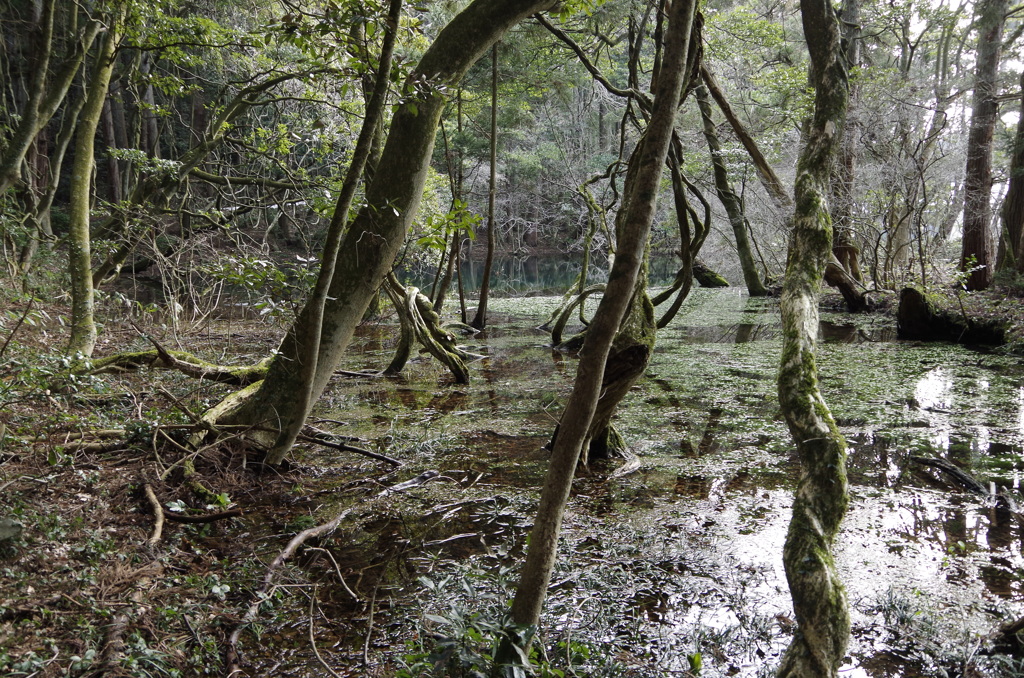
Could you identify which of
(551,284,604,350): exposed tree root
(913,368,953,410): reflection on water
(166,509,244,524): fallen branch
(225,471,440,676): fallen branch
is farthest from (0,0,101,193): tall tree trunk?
(913,368,953,410): reflection on water

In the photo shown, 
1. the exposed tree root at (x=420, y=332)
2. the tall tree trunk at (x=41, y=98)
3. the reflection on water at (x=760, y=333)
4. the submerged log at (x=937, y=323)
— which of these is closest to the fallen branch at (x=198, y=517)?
the exposed tree root at (x=420, y=332)

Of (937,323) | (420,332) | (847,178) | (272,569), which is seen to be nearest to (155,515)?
(272,569)

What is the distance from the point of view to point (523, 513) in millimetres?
3844

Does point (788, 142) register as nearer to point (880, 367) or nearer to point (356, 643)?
point (880, 367)

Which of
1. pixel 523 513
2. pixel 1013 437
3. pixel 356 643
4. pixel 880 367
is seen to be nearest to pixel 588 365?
pixel 356 643

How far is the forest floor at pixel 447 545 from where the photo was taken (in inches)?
94.3

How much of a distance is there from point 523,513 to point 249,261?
7.54ft

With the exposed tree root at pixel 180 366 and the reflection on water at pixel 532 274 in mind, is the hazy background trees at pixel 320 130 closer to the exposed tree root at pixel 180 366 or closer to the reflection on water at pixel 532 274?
the exposed tree root at pixel 180 366

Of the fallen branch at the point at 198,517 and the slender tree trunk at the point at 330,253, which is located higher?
the slender tree trunk at the point at 330,253

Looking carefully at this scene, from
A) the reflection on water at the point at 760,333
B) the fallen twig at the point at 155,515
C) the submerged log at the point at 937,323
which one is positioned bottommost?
the fallen twig at the point at 155,515

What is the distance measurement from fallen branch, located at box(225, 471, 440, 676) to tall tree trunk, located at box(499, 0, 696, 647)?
1.13m

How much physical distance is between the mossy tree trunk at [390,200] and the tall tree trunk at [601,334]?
2.09 m

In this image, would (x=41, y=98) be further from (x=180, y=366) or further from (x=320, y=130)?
(x=180, y=366)

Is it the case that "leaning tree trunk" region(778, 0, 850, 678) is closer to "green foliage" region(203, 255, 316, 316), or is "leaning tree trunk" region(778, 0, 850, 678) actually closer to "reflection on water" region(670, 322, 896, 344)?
"green foliage" region(203, 255, 316, 316)
